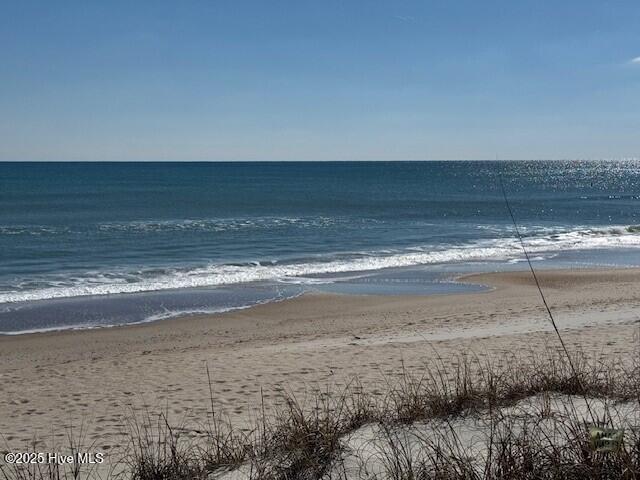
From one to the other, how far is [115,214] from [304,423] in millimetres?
42864

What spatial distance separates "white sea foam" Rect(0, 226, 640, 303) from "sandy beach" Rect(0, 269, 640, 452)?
4179 millimetres

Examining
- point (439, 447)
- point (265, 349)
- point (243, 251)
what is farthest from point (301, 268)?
point (439, 447)

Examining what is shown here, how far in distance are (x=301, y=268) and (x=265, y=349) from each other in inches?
464

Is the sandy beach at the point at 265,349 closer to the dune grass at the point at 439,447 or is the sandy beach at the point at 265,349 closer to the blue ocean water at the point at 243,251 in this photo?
the blue ocean water at the point at 243,251

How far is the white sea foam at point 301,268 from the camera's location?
19484mm

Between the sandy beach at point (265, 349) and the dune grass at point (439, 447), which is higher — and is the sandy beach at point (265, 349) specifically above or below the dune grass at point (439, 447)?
below

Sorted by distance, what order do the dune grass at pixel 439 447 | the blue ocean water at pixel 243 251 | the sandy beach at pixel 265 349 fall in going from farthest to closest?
the blue ocean water at pixel 243 251
the sandy beach at pixel 265 349
the dune grass at pixel 439 447

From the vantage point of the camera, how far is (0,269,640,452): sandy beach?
831 centimetres

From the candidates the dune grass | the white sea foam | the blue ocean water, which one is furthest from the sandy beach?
the white sea foam

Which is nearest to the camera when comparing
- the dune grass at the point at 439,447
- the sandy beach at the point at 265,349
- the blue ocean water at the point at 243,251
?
the dune grass at the point at 439,447

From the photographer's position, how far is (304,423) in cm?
473

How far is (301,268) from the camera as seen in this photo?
2392cm

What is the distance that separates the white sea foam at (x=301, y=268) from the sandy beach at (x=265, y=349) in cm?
418

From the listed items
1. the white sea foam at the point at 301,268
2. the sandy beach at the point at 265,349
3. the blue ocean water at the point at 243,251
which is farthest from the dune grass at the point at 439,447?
the white sea foam at the point at 301,268
